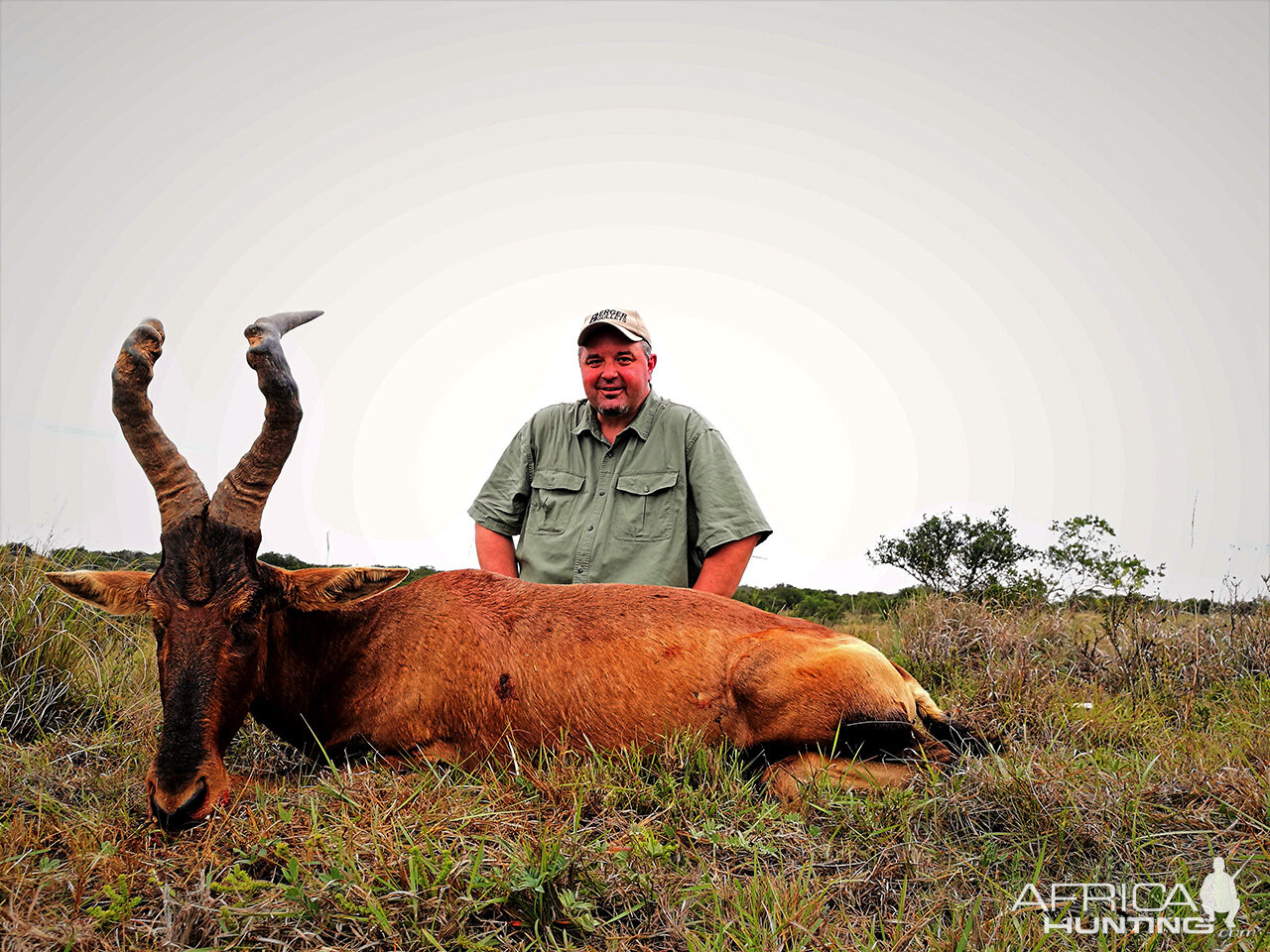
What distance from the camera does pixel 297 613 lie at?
390cm

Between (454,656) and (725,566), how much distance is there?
8.49 ft

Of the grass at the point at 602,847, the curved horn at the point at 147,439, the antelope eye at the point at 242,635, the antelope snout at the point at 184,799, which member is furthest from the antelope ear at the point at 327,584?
the antelope snout at the point at 184,799

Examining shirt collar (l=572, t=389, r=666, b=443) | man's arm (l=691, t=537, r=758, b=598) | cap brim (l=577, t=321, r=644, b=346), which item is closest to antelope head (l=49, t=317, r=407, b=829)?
man's arm (l=691, t=537, r=758, b=598)

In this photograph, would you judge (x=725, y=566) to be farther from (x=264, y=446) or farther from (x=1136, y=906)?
(x=1136, y=906)

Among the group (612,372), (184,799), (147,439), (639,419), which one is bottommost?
(184,799)

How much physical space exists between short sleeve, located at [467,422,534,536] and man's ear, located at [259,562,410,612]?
295cm

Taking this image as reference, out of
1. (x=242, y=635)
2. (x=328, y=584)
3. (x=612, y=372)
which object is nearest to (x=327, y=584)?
(x=328, y=584)

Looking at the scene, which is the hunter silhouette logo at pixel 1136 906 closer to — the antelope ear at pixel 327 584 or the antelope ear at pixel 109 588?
the antelope ear at pixel 327 584

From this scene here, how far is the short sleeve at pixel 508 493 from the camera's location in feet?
22.3

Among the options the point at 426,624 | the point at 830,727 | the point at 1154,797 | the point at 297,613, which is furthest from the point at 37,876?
the point at 1154,797

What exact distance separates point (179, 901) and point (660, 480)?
174 inches

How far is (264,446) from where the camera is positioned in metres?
3.63

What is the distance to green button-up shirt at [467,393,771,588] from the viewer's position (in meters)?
6.21

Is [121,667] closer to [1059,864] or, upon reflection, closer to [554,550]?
[554,550]
